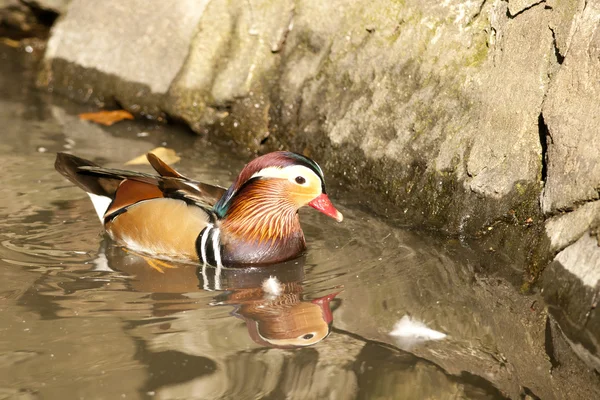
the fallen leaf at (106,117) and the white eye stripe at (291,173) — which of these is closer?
the white eye stripe at (291,173)

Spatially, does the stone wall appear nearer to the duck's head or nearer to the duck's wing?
the duck's head

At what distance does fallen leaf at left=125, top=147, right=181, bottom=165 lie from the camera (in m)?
5.69

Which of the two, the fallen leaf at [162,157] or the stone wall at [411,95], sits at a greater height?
the stone wall at [411,95]

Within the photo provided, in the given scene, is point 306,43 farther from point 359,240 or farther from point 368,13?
point 359,240

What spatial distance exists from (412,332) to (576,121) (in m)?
1.29

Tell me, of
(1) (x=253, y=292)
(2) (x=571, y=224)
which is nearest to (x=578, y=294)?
(2) (x=571, y=224)

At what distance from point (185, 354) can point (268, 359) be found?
1.05 feet

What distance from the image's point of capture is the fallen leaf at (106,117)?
6.56 m

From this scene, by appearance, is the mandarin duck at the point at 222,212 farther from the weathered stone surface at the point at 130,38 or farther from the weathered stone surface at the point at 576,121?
the weathered stone surface at the point at 130,38

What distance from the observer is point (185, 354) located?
3.36 metres

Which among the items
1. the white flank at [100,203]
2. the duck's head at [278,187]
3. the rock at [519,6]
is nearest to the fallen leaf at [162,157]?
the white flank at [100,203]

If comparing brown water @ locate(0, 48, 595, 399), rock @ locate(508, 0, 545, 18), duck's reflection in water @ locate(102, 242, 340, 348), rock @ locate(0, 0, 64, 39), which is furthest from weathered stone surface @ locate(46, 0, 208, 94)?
rock @ locate(508, 0, 545, 18)

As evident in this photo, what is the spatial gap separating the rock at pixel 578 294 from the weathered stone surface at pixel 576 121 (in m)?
0.29

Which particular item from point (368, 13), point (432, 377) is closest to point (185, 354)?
point (432, 377)
